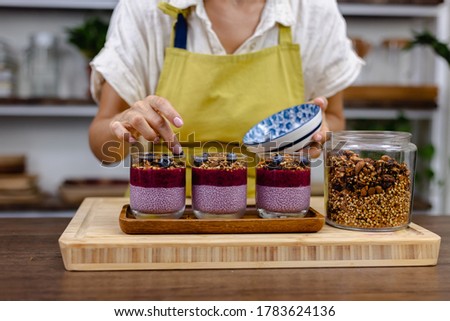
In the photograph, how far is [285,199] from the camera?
110cm

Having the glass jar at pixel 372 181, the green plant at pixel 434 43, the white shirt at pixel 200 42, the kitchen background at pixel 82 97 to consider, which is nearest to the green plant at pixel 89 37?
the kitchen background at pixel 82 97

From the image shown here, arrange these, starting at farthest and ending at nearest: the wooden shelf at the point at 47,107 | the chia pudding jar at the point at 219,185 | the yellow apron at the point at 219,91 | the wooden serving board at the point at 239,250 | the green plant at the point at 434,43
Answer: the wooden shelf at the point at 47,107, the green plant at the point at 434,43, the yellow apron at the point at 219,91, the chia pudding jar at the point at 219,185, the wooden serving board at the point at 239,250

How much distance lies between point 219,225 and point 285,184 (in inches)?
5.9

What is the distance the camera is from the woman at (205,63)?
1.59 meters

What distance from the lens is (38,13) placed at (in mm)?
2801

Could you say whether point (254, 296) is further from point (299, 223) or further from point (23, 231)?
point (23, 231)

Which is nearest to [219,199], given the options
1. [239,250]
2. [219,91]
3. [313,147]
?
[239,250]

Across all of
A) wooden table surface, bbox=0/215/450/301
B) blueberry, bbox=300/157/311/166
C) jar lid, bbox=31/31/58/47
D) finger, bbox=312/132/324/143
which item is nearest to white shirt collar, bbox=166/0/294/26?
finger, bbox=312/132/324/143

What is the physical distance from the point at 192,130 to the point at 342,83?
472 mm

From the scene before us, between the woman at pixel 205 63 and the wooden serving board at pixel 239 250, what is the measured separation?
600mm

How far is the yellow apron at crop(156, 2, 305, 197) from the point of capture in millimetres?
1593

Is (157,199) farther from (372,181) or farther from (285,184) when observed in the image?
(372,181)

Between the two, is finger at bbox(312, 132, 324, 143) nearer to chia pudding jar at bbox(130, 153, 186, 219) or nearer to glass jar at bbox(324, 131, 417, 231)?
glass jar at bbox(324, 131, 417, 231)

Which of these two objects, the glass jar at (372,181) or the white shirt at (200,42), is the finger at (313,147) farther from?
the white shirt at (200,42)
